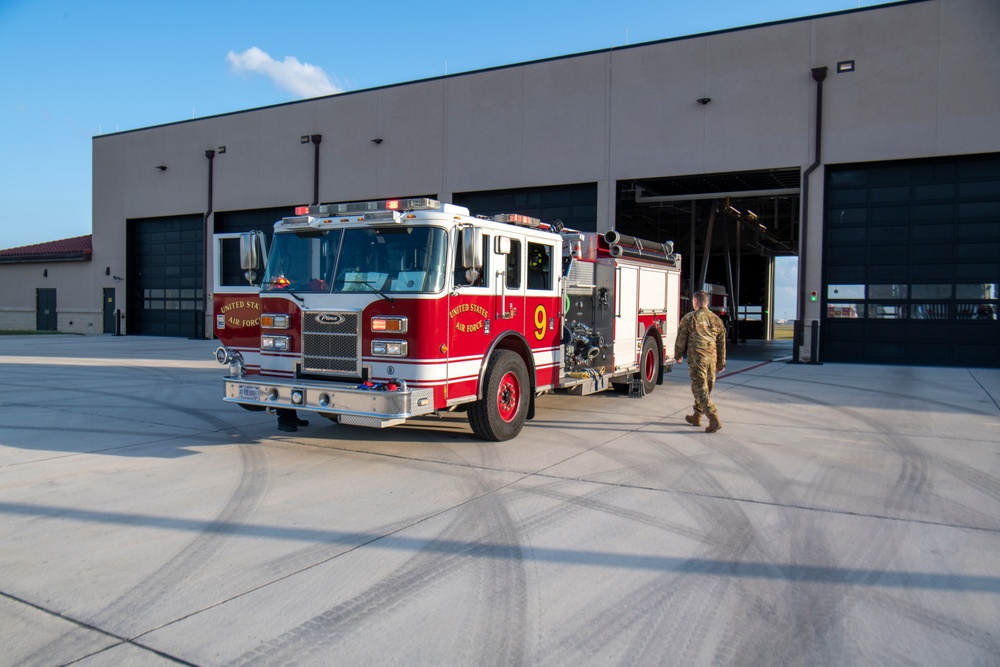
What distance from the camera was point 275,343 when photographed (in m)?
7.98

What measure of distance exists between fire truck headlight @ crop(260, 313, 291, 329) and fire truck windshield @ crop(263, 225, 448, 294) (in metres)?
0.30

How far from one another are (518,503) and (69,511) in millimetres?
3412

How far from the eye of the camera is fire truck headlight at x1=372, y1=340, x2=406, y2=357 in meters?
7.18

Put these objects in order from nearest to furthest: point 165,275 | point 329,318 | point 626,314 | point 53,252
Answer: point 329,318 → point 626,314 → point 165,275 → point 53,252

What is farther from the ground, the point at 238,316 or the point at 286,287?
the point at 286,287

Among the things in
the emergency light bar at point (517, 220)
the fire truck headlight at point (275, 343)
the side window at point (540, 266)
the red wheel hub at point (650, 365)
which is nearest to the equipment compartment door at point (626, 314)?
the red wheel hub at point (650, 365)

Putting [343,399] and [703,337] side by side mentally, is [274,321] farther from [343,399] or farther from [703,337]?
[703,337]

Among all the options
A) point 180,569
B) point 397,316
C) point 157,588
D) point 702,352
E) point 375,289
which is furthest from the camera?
point 702,352

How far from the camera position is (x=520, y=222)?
28.9ft

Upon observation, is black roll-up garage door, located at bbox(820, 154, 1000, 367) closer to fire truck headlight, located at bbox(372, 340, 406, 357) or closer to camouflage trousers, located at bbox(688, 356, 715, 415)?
camouflage trousers, located at bbox(688, 356, 715, 415)

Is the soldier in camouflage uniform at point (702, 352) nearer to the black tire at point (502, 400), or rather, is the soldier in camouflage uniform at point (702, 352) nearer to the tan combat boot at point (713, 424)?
the tan combat boot at point (713, 424)

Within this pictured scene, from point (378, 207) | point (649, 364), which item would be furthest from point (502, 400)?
point (649, 364)

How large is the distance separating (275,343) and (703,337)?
516 centimetres

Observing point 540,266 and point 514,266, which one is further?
point 540,266
